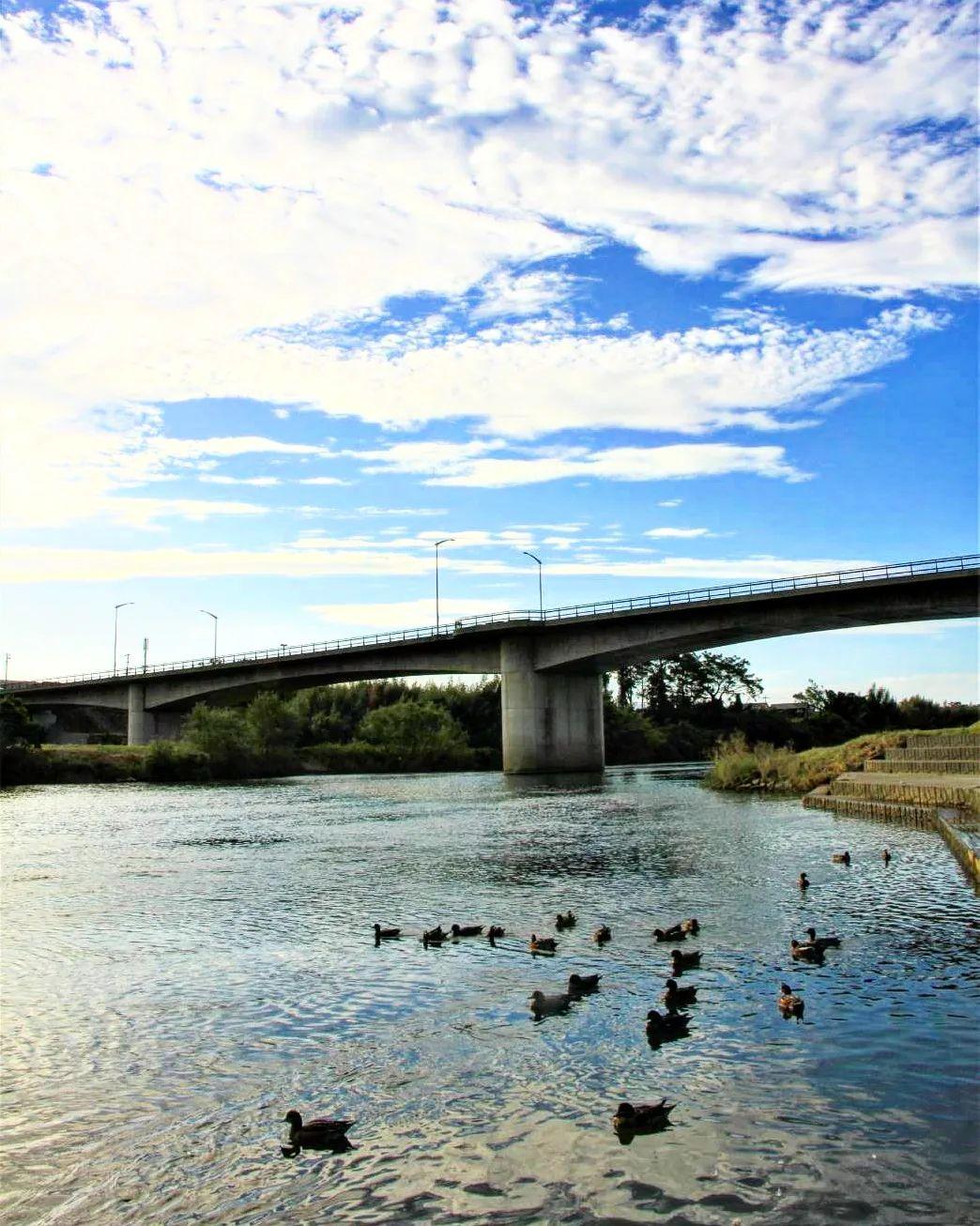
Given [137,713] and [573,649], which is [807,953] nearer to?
[573,649]

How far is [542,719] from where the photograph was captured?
277 feet

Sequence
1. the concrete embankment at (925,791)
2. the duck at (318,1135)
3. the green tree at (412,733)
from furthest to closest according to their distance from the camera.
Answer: the green tree at (412,733) < the concrete embankment at (925,791) < the duck at (318,1135)

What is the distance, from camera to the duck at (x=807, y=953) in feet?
44.3

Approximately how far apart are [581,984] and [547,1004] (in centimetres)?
80

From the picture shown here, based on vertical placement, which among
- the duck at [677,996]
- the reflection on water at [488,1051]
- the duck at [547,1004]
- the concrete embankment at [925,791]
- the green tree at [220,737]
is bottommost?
the reflection on water at [488,1051]

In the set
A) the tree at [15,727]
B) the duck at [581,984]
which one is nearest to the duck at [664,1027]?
the duck at [581,984]

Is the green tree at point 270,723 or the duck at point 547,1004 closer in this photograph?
the duck at point 547,1004

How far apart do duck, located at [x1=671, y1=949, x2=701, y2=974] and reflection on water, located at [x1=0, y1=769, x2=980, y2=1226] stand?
17 centimetres

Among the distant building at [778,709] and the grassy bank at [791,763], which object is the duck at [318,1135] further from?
the distant building at [778,709]

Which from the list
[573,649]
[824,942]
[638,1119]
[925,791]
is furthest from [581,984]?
[573,649]

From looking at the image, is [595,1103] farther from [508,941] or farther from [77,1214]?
[508,941]

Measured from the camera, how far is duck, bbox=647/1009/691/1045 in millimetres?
10531

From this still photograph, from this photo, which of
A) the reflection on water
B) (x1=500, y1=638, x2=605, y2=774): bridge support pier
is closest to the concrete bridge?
(x1=500, y1=638, x2=605, y2=774): bridge support pier

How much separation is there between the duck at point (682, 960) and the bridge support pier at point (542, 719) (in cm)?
6979
